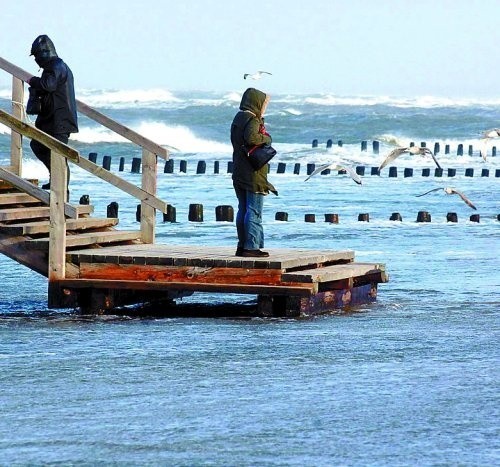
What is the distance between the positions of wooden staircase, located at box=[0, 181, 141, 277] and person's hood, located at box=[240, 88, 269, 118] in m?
1.80

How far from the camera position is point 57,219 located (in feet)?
44.9

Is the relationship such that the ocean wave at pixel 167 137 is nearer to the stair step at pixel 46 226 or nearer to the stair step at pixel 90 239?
the stair step at pixel 46 226

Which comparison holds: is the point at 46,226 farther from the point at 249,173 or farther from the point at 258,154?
the point at 258,154

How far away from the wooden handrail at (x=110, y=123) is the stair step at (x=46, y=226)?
2.75 ft

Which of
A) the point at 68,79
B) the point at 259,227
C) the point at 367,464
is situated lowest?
the point at 367,464

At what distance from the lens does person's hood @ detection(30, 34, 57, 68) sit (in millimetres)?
14789

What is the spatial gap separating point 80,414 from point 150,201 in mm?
Answer: 6178

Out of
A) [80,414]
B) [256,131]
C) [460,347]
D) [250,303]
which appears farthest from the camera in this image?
[250,303]

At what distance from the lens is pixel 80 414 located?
892cm

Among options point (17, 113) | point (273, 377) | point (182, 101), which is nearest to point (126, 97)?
point (182, 101)

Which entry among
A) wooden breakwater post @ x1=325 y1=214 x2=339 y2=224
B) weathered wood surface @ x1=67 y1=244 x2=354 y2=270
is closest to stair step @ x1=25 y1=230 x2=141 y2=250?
weathered wood surface @ x1=67 y1=244 x2=354 y2=270

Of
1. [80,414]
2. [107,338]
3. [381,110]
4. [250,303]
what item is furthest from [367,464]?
[381,110]

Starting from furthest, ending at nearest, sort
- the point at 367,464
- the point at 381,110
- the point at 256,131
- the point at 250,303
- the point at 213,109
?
the point at 381,110, the point at 213,109, the point at 250,303, the point at 256,131, the point at 367,464

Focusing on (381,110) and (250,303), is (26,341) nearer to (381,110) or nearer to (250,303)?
(250,303)
